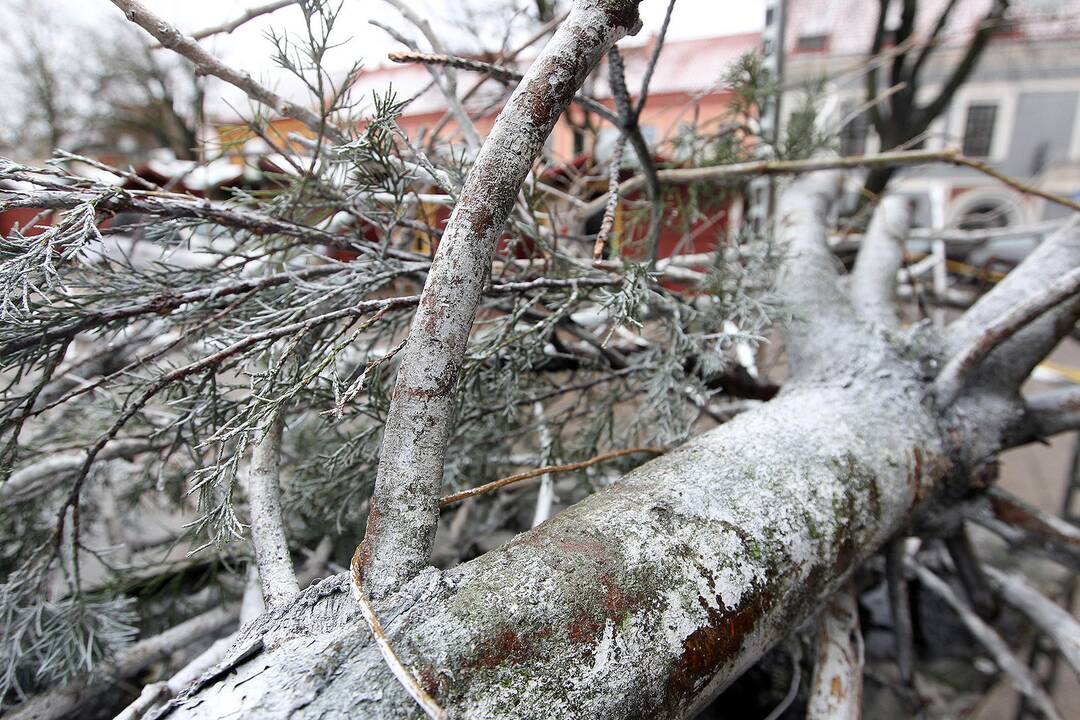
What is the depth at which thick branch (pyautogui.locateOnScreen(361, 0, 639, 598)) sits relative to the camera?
74cm

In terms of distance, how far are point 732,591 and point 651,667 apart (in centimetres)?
17

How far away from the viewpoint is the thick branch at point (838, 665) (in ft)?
3.76

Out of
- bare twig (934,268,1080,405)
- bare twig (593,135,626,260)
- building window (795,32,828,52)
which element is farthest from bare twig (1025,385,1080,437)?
building window (795,32,828,52)

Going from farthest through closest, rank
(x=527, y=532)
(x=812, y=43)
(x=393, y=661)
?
(x=812, y=43) < (x=527, y=532) < (x=393, y=661)

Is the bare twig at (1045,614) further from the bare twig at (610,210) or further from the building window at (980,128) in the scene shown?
the building window at (980,128)

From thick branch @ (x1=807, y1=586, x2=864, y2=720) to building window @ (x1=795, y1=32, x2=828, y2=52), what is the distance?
1091 centimetres

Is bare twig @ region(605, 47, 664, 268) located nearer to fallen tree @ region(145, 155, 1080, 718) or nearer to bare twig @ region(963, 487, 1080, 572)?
fallen tree @ region(145, 155, 1080, 718)

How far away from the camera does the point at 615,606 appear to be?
72cm

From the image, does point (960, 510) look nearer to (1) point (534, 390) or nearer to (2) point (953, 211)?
(1) point (534, 390)

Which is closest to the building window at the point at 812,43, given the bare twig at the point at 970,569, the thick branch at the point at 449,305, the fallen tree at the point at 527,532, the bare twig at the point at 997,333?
the bare twig at the point at 970,569

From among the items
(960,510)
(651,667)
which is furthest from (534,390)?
(960,510)

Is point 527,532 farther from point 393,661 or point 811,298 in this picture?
point 811,298

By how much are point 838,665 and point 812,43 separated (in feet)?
38.7

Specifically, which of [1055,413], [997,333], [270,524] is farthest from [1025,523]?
[270,524]
